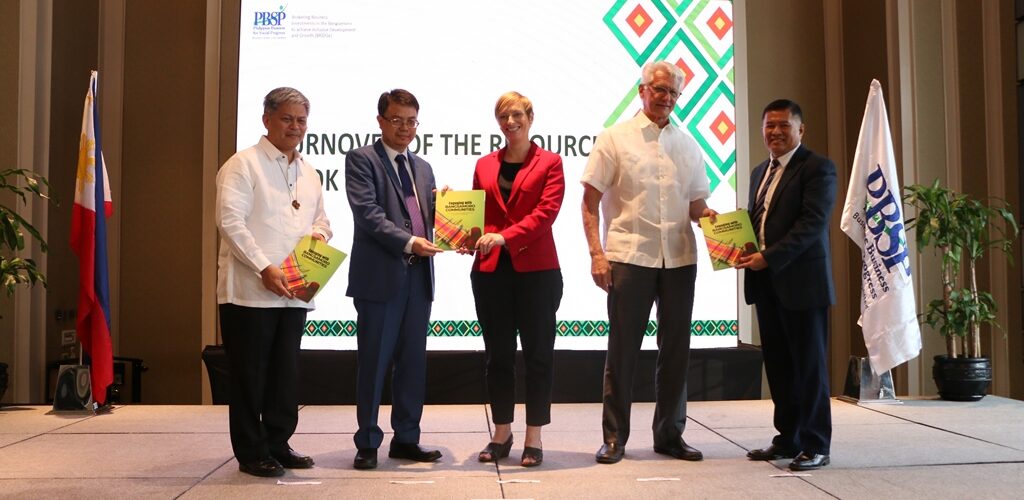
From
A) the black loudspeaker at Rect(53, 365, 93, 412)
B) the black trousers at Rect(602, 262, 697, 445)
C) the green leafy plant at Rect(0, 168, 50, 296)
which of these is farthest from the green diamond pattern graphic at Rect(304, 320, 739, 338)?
the black trousers at Rect(602, 262, 697, 445)

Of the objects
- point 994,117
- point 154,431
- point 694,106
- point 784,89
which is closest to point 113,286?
point 154,431

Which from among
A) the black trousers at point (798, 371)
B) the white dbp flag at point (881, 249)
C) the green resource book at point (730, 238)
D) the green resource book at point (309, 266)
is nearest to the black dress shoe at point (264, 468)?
the green resource book at point (309, 266)

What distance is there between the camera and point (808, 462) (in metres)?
3.13

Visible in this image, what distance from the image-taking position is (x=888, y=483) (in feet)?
9.56

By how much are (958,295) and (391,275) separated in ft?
11.7

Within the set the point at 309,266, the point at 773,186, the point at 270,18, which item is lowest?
the point at 309,266

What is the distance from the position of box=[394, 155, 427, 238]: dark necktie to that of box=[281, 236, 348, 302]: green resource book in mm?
346

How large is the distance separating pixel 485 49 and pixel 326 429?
8.86ft

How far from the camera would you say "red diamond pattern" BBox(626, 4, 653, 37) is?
5.73 meters

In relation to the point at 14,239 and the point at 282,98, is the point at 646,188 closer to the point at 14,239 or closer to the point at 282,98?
the point at 282,98

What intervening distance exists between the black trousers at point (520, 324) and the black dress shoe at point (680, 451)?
0.51 m

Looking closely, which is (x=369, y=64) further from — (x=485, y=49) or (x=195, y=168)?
(x=195, y=168)

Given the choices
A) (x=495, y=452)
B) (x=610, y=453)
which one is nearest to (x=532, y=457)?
(x=495, y=452)

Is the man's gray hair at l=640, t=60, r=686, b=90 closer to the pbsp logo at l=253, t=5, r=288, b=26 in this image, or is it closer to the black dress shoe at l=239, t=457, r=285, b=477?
the black dress shoe at l=239, t=457, r=285, b=477
